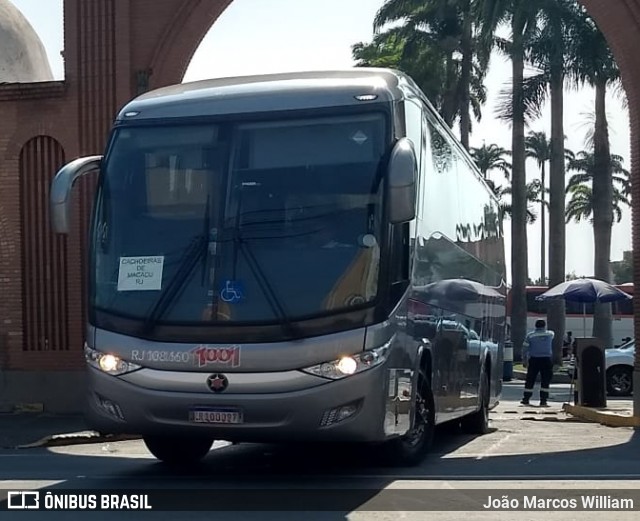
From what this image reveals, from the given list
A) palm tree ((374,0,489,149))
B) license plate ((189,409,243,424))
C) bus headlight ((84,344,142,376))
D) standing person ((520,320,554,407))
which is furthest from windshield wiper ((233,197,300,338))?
palm tree ((374,0,489,149))

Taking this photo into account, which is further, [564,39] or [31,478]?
[564,39]

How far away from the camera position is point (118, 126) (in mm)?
9859

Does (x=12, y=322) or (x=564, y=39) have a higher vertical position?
(x=564, y=39)

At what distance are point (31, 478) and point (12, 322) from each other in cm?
815

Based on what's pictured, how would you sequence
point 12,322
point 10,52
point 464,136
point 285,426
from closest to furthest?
1. point 285,426
2. point 12,322
3. point 10,52
4. point 464,136

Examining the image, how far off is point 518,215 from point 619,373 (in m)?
15.0

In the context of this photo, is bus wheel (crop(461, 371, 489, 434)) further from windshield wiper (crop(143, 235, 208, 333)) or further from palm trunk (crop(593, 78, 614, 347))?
palm trunk (crop(593, 78, 614, 347))

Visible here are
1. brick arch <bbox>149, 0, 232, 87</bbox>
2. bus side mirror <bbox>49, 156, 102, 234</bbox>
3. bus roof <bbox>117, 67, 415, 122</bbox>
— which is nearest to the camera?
bus roof <bbox>117, 67, 415, 122</bbox>

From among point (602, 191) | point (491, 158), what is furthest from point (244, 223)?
point (491, 158)

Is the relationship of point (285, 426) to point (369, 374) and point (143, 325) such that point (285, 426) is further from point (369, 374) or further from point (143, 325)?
point (143, 325)

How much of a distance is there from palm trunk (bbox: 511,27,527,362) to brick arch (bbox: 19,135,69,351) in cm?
2161

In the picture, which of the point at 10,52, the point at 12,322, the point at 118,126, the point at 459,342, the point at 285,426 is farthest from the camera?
the point at 10,52

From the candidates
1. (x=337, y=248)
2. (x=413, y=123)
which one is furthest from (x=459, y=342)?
(x=337, y=248)

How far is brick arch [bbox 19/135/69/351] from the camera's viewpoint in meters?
17.6
